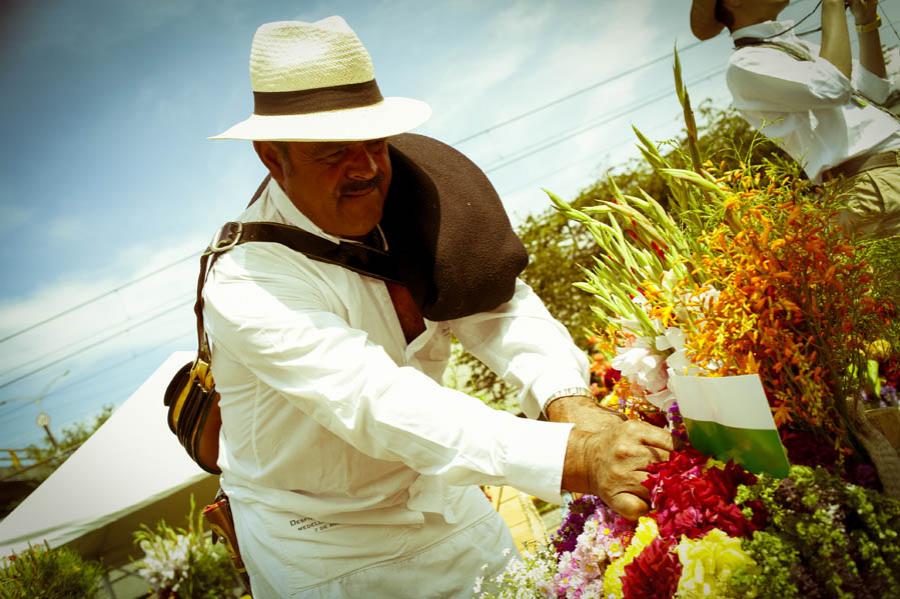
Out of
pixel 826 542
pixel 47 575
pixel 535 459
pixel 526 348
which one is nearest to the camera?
pixel 826 542

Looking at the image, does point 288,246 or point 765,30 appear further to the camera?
point 765,30

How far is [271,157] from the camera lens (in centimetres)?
197

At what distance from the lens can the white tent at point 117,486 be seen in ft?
20.4

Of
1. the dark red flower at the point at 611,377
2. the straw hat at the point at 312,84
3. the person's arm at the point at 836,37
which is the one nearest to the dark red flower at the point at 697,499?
the dark red flower at the point at 611,377

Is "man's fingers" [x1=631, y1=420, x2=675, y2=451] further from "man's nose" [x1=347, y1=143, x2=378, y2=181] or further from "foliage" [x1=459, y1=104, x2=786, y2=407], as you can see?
"foliage" [x1=459, y1=104, x2=786, y2=407]

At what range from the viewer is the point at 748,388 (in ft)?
3.33

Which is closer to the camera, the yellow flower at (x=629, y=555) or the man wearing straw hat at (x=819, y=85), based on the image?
the yellow flower at (x=629, y=555)

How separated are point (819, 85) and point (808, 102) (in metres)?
0.09

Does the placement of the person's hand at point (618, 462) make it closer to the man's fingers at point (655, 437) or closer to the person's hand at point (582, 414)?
the man's fingers at point (655, 437)

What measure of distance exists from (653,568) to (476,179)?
57.4 inches

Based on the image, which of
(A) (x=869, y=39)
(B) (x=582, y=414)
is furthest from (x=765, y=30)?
(B) (x=582, y=414)

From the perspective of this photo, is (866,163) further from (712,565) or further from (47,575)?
(47,575)

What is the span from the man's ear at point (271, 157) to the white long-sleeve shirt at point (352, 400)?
0.09 metres

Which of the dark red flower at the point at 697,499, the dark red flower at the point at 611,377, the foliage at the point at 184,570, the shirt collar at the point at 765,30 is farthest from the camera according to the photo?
the foliage at the point at 184,570
